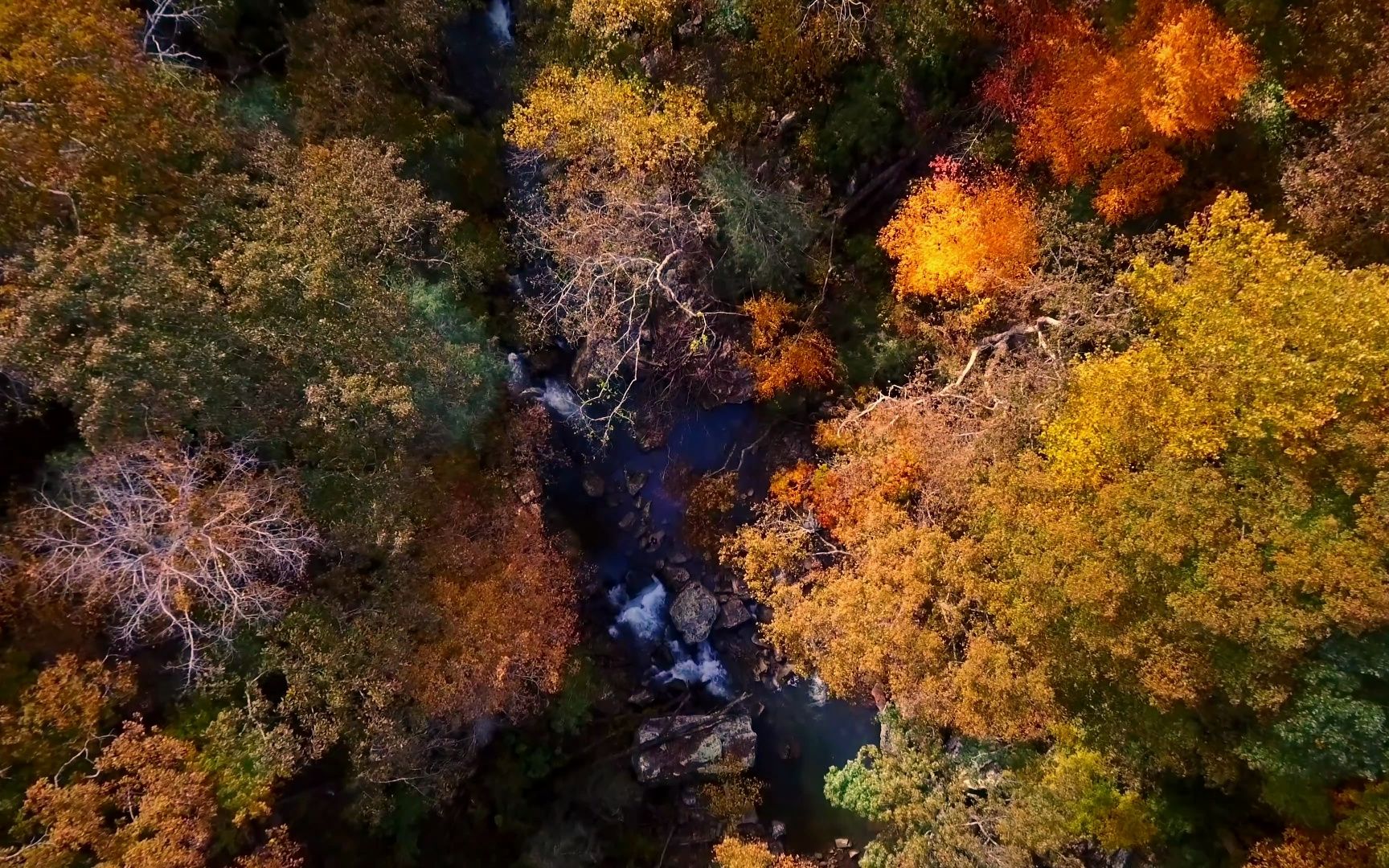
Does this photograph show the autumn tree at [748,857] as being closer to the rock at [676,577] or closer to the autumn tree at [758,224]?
the rock at [676,577]

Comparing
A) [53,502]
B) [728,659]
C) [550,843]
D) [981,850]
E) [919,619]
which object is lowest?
→ [550,843]

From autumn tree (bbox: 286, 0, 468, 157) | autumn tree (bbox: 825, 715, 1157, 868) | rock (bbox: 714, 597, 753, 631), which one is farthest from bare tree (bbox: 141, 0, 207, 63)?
autumn tree (bbox: 825, 715, 1157, 868)

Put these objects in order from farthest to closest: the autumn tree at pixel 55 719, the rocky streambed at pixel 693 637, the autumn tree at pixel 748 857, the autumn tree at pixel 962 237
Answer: the rocky streambed at pixel 693 637 → the autumn tree at pixel 748 857 → the autumn tree at pixel 962 237 → the autumn tree at pixel 55 719

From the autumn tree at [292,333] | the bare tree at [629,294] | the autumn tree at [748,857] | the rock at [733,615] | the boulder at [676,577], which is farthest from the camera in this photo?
the boulder at [676,577]

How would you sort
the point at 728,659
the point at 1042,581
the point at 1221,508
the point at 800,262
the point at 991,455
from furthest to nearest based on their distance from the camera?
1. the point at 728,659
2. the point at 800,262
3. the point at 991,455
4. the point at 1042,581
5. the point at 1221,508

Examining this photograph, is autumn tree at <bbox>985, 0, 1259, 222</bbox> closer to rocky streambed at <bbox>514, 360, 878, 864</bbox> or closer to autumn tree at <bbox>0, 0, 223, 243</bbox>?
rocky streambed at <bbox>514, 360, 878, 864</bbox>

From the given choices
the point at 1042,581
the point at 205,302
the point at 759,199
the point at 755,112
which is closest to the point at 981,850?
the point at 1042,581

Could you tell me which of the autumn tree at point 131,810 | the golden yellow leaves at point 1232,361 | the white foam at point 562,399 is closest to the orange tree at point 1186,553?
the golden yellow leaves at point 1232,361

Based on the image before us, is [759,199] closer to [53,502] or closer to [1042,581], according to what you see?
[1042,581]

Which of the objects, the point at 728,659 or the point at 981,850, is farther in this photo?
the point at 728,659
